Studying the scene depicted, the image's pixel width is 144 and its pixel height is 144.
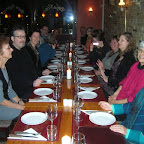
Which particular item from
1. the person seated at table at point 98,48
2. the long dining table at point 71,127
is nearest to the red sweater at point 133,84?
the long dining table at point 71,127

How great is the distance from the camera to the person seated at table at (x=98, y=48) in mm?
4219

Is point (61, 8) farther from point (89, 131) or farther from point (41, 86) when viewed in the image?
point (89, 131)

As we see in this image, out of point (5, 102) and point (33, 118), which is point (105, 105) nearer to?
point (33, 118)

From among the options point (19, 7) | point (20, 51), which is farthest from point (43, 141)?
point (19, 7)

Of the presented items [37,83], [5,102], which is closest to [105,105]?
[37,83]

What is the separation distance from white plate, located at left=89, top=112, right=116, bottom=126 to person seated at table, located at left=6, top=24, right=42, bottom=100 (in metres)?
1.32

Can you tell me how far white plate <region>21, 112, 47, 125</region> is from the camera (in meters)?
1.48

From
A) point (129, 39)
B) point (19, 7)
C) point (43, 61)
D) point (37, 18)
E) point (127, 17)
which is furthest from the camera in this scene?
point (19, 7)

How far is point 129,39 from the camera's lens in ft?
8.93

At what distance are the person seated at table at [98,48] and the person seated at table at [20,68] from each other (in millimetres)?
1735

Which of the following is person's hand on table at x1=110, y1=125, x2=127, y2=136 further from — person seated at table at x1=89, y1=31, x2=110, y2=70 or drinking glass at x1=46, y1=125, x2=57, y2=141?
person seated at table at x1=89, y1=31, x2=110, y2=70

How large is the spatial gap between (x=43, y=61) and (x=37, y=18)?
7.80m

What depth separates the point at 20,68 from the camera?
9.02 feet

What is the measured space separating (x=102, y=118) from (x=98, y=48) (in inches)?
119
